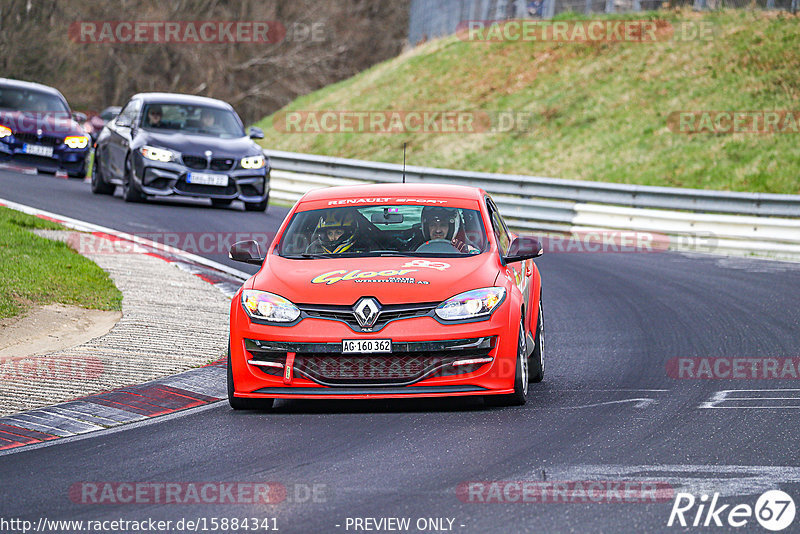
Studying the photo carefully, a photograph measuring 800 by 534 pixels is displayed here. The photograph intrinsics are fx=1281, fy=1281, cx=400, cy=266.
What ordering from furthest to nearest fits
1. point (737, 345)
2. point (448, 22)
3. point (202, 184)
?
point (448, 22) < point (202, 184) < point (737, 345)

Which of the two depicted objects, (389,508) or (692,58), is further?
(692,58)

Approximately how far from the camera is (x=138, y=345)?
10195 mm

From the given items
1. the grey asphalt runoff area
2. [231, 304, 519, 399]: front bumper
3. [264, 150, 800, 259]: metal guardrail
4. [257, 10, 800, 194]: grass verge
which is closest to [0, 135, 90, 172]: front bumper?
[264, 150, 800, 259]: metal guardrail

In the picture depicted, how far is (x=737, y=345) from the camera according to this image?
1095cm

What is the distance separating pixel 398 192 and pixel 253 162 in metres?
11.4

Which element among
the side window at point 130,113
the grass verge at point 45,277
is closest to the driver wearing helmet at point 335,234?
the grass verge at point 45,277

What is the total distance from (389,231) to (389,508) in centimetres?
363

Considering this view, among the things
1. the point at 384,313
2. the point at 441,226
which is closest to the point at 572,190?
the point at 441,226

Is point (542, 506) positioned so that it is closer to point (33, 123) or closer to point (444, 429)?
point (444, 429)

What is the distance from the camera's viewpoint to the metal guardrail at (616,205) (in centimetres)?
2072

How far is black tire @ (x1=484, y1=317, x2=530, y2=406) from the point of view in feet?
26.3

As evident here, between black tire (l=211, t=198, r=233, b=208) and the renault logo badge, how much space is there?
42.3 ft

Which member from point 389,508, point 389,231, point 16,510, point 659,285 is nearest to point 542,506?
point 389,508

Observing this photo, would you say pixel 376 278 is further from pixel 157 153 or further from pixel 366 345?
pixel 157 153
